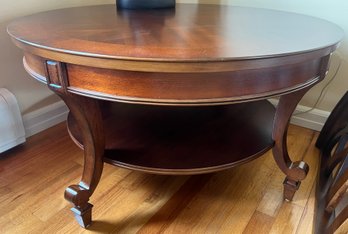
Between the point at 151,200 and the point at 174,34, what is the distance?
0.61 metres

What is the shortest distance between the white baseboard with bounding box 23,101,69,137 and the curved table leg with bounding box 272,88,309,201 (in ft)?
3.67

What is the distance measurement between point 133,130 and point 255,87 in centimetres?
52

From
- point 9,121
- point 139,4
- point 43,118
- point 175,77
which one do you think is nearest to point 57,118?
point 43,118

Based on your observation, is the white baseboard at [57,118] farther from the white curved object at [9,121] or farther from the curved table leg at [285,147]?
the curved table leg at [285,147]

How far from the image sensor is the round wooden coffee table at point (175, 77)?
0.65 meters

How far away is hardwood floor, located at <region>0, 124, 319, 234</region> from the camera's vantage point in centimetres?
98

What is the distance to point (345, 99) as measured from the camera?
1.25 meters

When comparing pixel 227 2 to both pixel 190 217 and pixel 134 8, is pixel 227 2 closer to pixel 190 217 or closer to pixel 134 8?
pixel 134 8

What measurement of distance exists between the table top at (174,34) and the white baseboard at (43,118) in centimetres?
56

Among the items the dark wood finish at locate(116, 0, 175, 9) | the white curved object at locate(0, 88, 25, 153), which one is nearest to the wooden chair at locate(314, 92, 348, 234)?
the dark wood finish at locate(116, 0, 175, 9)

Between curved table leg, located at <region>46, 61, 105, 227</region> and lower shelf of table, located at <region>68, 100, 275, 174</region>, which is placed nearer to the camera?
curved table leg, located at <region>46, 61, 105, 227</region>

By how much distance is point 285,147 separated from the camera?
1.02 m

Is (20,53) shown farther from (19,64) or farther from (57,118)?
(57,118)

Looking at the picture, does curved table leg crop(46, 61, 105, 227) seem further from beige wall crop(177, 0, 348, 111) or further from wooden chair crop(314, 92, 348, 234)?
beige wall crop(177, 0, 348, 111)
